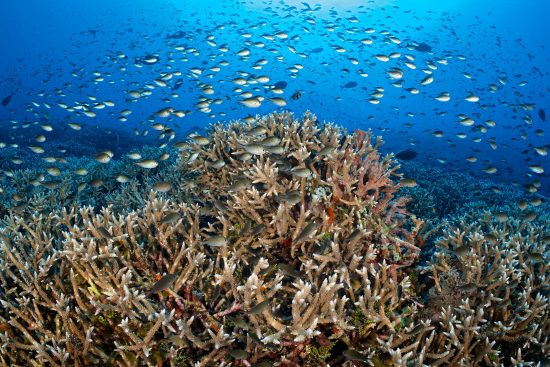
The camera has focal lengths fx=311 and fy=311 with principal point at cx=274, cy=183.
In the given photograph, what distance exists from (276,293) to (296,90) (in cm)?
842

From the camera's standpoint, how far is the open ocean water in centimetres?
890

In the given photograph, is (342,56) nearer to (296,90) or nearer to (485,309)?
(296,90)

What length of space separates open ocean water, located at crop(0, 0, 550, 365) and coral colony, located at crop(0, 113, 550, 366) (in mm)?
741

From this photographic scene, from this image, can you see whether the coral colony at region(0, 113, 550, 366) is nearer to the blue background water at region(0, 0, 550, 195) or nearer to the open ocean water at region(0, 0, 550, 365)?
the open ocean water at region(0, 0, 550, 365)

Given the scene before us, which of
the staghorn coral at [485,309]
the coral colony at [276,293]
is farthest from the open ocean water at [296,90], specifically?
the coral colony at [276,293]

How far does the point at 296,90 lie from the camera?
414 inches

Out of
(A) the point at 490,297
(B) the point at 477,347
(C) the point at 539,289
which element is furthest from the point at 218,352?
(C) the point at 539,289

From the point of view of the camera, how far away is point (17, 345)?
9.23 ft

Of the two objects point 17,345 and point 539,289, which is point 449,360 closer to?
point 539,289

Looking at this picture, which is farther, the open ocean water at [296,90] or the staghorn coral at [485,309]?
the open ocean water at [296,90]

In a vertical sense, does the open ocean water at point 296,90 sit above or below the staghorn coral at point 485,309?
below

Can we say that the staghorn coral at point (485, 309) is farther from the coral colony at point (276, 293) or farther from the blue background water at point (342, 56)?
the blue background water at point (342, 56)

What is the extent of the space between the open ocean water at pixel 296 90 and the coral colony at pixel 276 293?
74 cm

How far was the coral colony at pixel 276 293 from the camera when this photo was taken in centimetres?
279
